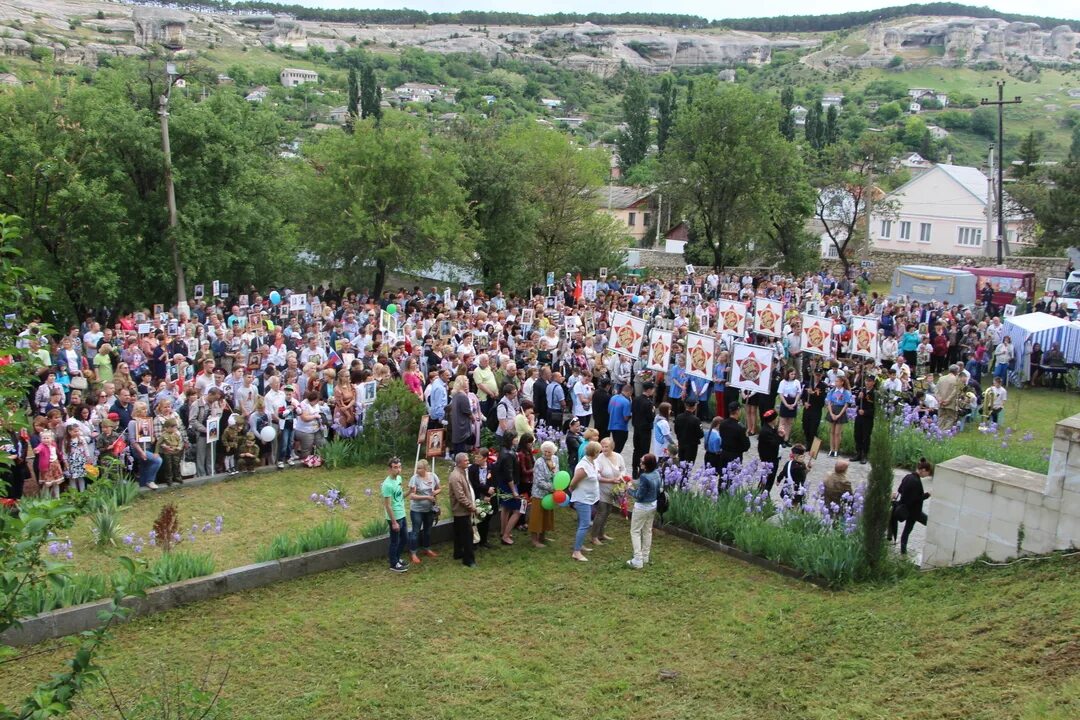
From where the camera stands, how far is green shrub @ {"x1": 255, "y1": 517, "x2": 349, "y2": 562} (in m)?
10.4

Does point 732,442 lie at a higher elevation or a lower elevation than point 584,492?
higher

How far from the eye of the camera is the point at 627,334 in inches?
691

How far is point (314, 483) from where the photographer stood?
13719 mm

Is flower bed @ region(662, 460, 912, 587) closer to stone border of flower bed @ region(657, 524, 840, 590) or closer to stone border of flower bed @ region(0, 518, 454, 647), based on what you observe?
stone border of flower bed @ region(657, 524, 840, 590)

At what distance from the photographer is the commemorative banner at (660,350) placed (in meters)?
16.9

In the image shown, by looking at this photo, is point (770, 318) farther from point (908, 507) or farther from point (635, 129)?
point (635, 129)

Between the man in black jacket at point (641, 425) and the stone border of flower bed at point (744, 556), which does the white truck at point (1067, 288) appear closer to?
the man in black jacket at point (641, 425)

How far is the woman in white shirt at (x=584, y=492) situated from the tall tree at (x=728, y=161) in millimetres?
32474

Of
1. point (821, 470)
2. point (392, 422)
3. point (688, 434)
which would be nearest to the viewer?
point (688, 434)

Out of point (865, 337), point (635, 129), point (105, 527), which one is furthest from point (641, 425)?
point (635, 129)

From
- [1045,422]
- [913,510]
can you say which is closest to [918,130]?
[1045,422]

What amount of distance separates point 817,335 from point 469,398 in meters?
7.85

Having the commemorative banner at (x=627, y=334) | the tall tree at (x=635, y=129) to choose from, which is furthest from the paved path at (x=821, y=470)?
the tall tree at (x=635, y=129)

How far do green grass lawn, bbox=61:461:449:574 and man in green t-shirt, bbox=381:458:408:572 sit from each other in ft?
3.08
